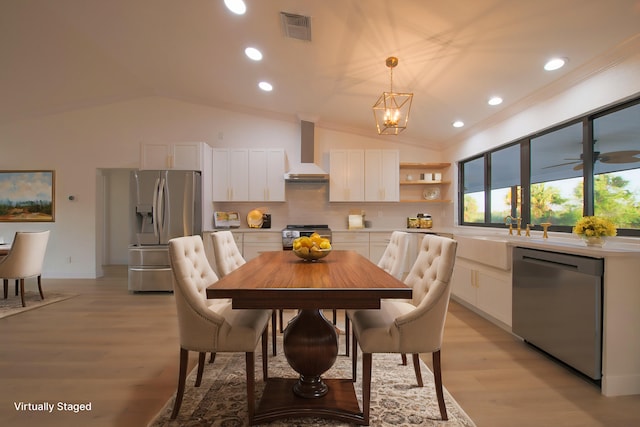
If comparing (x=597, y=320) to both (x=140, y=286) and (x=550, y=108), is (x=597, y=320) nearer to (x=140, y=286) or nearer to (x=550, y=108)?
(x=550, y=108)

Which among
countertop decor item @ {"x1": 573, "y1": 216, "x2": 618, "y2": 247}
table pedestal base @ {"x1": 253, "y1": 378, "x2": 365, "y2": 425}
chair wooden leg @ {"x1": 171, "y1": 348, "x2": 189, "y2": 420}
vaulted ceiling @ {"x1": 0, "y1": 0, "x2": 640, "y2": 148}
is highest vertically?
vaulted ceiling @ {"x1": 0, "y1": 0, "x2": 640, "y2": 148}

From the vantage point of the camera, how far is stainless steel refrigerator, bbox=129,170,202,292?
4.39 meters

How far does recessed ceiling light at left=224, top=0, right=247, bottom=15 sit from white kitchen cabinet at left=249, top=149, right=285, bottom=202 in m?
2.36

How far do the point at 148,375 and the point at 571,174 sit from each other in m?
3.90

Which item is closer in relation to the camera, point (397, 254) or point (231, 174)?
point (397, 254)

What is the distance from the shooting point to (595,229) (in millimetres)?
2150

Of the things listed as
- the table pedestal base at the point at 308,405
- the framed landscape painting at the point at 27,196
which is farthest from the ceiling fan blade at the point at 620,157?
the framed landscape painting at the point at 27,196

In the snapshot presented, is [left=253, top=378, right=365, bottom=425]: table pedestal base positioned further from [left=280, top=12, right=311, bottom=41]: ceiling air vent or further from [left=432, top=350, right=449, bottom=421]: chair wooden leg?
[left=280, top=12, right=311, bottom=41]: ceiling air vent

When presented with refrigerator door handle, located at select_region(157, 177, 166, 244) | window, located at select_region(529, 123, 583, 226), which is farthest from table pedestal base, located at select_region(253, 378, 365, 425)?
refrigerator door handle, located at select_region(157, 177, 166, 244)

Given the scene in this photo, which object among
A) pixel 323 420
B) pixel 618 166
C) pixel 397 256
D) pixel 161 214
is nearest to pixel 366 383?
pixel 323 420

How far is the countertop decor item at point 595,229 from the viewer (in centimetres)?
212

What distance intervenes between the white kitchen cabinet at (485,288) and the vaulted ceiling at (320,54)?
179cm

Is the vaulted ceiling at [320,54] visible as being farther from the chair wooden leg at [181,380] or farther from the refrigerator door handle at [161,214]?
the chair wooden leg at [181,380]

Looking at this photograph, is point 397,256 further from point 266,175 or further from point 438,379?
point 266,175
